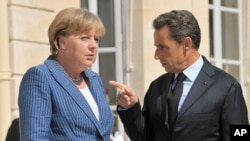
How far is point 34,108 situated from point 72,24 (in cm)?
43

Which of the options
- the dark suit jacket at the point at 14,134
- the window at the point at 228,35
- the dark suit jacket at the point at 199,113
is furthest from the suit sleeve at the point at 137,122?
the window at the point at 228,35

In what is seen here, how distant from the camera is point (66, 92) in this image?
3.10 m

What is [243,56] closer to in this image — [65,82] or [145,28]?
[145,28]

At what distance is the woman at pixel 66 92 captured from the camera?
2992 mm

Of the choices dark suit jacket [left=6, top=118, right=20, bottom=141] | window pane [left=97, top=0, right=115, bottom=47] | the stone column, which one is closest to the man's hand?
dark suit jacket [left=6, top=118, right=20, bottom=141]

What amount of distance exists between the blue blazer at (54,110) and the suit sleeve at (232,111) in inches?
25.8

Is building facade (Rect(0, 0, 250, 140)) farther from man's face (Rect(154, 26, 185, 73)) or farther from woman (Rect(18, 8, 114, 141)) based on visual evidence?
woman (Rect(18, 8, 114, 141))

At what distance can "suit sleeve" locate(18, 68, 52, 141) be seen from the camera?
297 centimetres

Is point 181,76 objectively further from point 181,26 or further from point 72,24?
point 72,24

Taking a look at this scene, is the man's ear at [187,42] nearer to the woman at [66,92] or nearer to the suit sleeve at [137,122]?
the suit sleeve at [137,122]

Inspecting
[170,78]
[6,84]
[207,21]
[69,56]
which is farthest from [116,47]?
[69,56]

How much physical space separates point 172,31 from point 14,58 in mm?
3662

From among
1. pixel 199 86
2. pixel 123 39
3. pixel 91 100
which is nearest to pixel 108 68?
pixel 123 39

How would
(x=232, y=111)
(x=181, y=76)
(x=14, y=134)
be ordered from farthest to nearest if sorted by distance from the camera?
(x=14, y=134), (x=181, y=76), (x=232, y=111)
